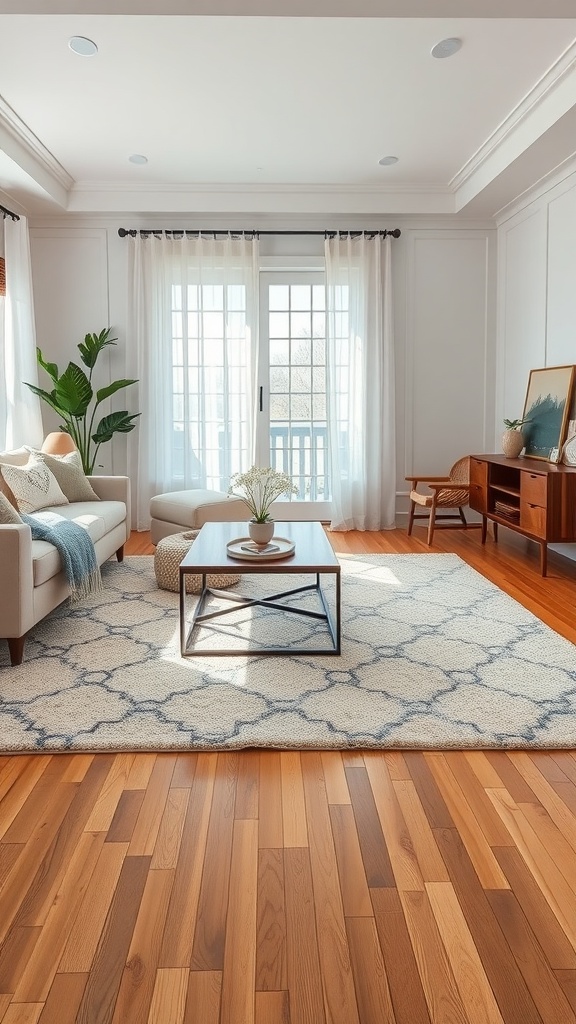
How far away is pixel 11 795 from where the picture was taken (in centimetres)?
204

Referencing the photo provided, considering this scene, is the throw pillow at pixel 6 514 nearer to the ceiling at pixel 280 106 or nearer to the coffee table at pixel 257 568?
the coffee table at pixel 257 568

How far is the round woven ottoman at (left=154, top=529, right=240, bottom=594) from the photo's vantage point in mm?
3969

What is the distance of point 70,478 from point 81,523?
3.00 feet

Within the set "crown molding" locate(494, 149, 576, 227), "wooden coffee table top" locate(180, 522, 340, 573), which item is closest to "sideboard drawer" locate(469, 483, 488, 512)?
"wooden coffee table top" locate(180, 522, 340, 573)

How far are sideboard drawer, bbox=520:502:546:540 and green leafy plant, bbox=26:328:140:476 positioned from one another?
321cm

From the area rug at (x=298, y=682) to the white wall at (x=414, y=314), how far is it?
2819 millimetres

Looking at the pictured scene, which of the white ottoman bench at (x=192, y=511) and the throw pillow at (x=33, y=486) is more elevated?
the throw pillow at (x=33, y=486)

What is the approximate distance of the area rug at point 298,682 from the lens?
7.78 feet

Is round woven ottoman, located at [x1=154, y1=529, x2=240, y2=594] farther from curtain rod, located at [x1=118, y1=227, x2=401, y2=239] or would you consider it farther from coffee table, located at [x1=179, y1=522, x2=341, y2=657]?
curtain rod, located at [x1=118, y1=227, x2=401, y2=239]

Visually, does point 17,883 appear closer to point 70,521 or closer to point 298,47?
point 70,521

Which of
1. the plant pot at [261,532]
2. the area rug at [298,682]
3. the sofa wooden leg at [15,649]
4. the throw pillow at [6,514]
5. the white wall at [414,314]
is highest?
the white wall at [414,314]

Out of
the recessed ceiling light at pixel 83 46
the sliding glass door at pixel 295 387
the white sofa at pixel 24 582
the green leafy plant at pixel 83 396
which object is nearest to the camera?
the white sofa at pixel 24 582

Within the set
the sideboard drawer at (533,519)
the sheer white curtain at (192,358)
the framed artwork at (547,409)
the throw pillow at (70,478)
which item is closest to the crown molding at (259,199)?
the sheer white curtain at (192,358)

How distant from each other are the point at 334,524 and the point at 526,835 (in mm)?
4669
